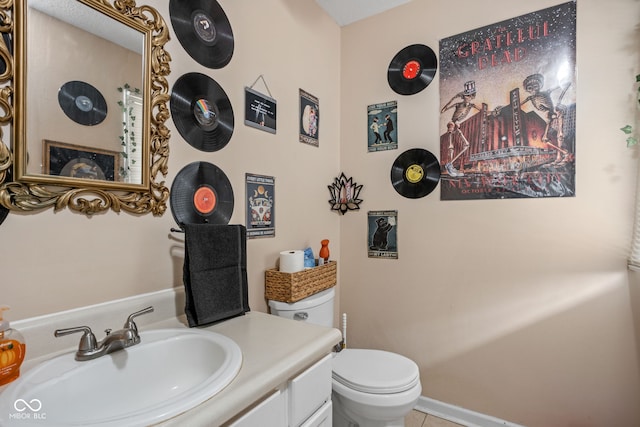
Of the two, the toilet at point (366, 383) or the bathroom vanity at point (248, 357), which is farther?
the toilet at point (366, 383)

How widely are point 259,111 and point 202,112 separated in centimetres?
36

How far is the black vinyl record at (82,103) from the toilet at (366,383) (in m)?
1.14

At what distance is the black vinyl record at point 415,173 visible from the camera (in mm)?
1973

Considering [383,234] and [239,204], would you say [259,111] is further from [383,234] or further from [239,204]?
[383,234]

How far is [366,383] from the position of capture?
1443mm

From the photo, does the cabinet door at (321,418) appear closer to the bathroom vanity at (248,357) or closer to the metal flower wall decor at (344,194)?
the bathroom vanity at (248,357)

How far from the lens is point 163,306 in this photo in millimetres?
1203

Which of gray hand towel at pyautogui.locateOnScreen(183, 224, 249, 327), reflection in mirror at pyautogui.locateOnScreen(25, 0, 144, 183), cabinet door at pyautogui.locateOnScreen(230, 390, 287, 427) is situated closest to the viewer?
cabinet door at pyautogui.locateOnScreen(230, 390, 287, 427)

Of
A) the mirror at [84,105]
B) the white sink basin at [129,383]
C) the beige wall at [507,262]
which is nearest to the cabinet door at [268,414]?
the white sink basin at [129,383]

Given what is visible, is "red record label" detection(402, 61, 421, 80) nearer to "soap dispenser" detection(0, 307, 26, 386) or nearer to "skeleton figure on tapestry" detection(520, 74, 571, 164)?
"skeleton figure on tapestry" detection(520, 74, 571, 164)

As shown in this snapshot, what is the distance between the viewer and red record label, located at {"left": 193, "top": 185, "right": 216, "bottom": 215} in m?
1.34

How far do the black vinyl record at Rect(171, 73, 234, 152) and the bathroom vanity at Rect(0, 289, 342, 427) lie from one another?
0.67 meters

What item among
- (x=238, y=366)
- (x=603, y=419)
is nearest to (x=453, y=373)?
(x=603, y=419)

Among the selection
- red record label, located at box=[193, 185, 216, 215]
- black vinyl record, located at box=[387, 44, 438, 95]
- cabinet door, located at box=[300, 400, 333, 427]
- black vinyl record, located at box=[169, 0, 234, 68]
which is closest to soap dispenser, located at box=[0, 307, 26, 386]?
red record label, located at box=[193, 185, 216, 215]
